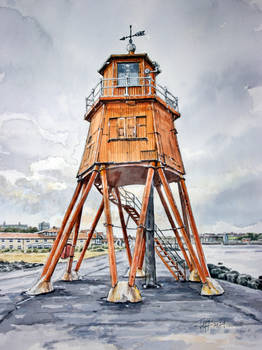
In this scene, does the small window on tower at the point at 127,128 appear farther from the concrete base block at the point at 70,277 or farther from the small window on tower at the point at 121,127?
the concrete base block at the point at 70,277

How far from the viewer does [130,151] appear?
13.1 metres

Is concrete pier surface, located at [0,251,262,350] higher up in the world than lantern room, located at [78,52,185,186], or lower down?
lower down

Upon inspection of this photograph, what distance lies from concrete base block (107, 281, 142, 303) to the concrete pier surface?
1.04 ft

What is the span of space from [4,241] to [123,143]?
6609cm

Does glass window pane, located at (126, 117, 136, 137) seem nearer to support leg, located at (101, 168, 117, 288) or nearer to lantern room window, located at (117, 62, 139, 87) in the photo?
support leg, located at (101, 168, 117, 288)

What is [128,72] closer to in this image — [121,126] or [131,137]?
[121,126]

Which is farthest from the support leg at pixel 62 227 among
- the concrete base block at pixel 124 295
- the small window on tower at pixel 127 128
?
the concrete base block at pixel 124 295

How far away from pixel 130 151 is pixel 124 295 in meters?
6.71

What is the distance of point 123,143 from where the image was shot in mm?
13344

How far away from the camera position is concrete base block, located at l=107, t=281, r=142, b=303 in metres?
10.2

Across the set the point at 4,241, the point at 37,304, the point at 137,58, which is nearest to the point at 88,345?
the point at 37,304

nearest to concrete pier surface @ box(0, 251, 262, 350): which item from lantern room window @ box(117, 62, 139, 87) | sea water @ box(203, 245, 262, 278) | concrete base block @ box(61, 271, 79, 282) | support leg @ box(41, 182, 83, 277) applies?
support leg @ box(41, 182, 83, 277)

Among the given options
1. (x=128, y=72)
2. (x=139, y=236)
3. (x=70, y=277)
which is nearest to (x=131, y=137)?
(x=128, y=72)

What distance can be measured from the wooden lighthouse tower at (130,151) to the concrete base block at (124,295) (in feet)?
0.20
